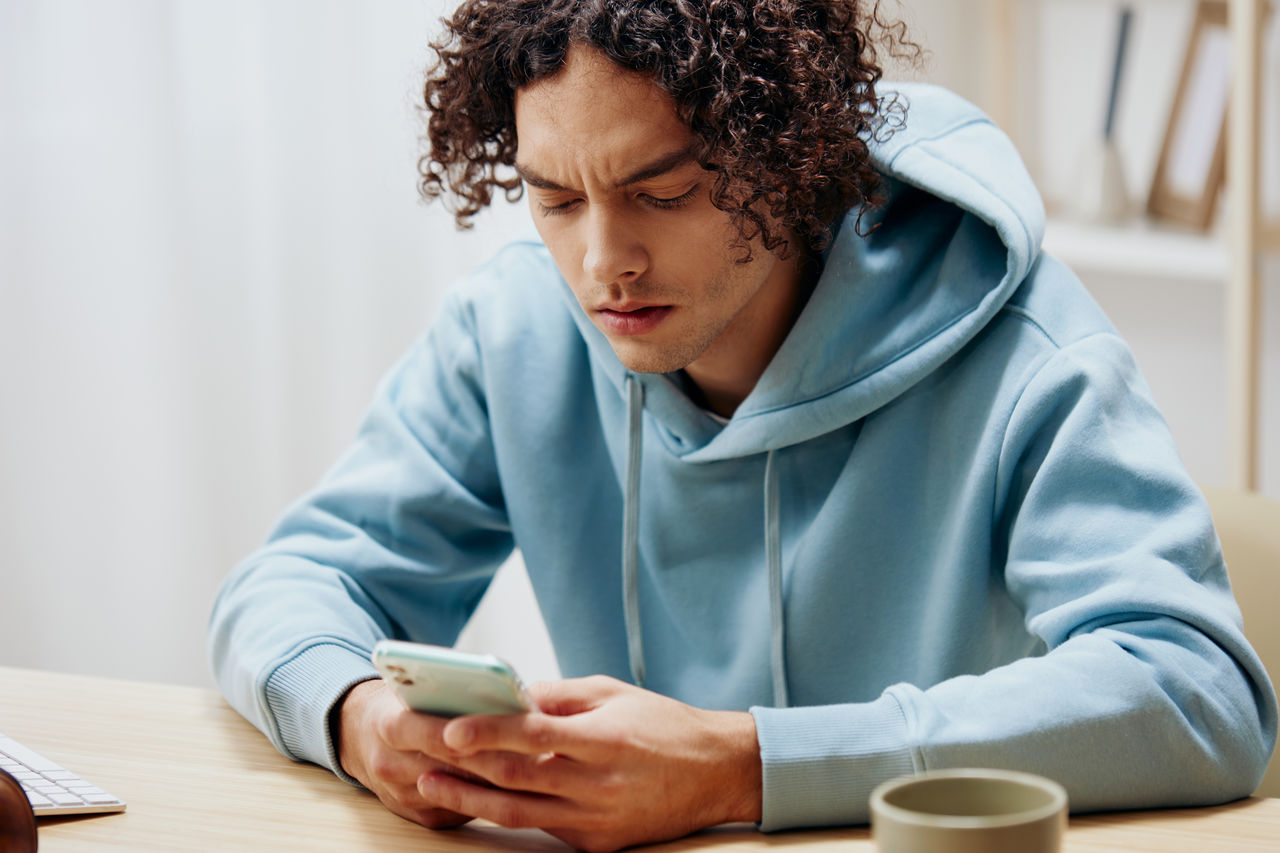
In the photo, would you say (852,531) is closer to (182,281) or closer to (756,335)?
(756,335)

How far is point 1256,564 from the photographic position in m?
1.12

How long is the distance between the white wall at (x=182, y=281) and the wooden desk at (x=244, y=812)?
91 cm

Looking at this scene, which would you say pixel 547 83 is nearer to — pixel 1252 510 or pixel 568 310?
pixel 568 310

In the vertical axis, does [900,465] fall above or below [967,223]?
below

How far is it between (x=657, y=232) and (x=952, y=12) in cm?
161

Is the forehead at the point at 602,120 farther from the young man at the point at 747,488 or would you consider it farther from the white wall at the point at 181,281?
the white wall at the point at 181,281

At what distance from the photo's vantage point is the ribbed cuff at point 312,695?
0.93m

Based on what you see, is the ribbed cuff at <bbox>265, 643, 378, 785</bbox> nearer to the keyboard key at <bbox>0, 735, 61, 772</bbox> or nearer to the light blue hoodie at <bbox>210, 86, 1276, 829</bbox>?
the light blue hoodie at <bbox>210, 86, 1276, 829</bbox>

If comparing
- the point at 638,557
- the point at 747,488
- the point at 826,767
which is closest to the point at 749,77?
the point at 747,488

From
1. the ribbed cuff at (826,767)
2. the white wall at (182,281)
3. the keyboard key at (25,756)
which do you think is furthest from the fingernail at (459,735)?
the white wall at (182,281)

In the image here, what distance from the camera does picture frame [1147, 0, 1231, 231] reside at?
2.11 meters

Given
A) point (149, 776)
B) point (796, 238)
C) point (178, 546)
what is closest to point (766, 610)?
point (796, 238)

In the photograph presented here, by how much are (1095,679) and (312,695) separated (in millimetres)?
543

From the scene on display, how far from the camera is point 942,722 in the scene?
2.70ft
